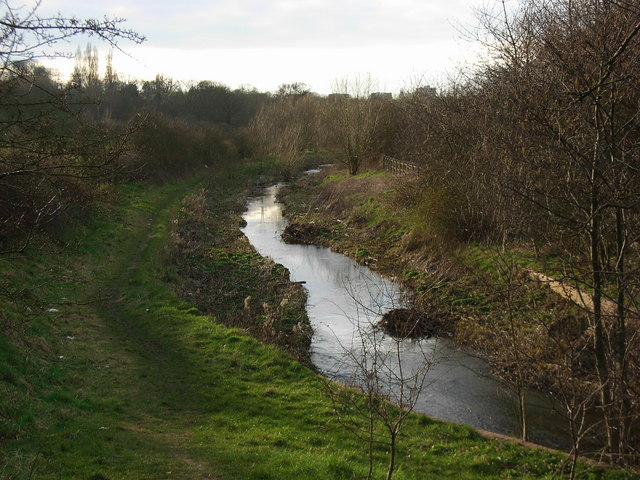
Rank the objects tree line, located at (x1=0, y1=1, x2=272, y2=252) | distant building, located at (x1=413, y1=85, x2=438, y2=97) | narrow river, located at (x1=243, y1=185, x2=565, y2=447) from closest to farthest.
A: tree line, located at (x1=0, y1=1, x2=272, y2=252)
narrow river, located at (x1=243, y1=185, x2=565, y2=447)
distant building, located at (x1=413, y1=85, x2=438, y2=97)

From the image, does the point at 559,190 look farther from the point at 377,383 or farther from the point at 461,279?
the point at 461,279

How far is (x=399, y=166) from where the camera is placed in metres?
32.1

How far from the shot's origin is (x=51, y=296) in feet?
50.0

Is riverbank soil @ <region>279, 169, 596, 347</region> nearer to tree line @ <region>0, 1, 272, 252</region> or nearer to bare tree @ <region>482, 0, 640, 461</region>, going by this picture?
bare tree @ <region>482, 0, 640, 461</region>

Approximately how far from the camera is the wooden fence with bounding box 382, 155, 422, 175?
26303 mm

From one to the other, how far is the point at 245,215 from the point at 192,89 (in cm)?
3281

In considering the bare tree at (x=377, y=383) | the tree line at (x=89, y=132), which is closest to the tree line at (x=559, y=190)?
the bare tree at (x=377, y=383)

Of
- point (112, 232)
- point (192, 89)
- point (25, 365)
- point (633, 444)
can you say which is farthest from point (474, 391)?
point (192, 89)

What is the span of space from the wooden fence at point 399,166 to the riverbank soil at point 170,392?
30.5ft

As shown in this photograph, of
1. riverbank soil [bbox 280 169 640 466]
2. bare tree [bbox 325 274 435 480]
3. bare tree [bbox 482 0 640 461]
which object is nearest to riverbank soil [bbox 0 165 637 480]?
bare tree [bbox 325 274 435 480]

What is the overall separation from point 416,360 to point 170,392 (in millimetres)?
5980

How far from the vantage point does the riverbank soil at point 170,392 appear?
7832 mm

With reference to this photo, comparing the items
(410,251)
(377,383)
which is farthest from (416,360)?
(410,251)

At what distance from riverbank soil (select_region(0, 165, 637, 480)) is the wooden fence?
9.31 metres
